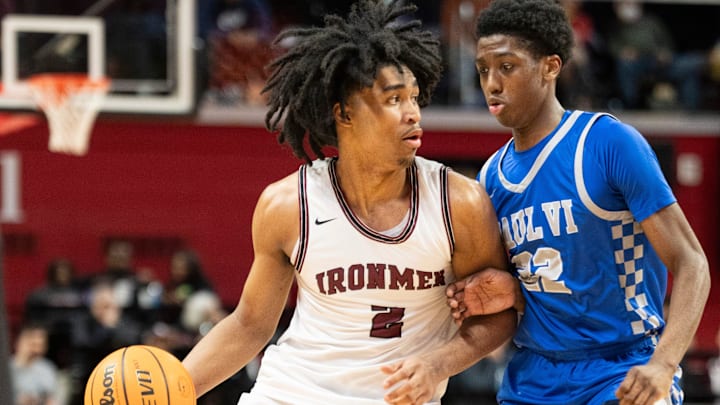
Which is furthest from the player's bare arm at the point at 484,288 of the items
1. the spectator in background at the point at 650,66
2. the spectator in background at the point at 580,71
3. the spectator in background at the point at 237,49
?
the spectator in background at the point at 650,66

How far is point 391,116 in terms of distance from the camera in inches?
160

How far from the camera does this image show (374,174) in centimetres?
420

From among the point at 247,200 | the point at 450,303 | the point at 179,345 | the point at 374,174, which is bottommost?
the point at 179,345

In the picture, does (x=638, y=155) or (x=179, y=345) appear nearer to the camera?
(x=638, y=155)

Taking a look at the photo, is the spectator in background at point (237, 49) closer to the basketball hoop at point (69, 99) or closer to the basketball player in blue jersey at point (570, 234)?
the basketball hoop at point (69, 99)

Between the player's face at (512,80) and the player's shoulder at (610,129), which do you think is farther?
the player's face at (512,80)

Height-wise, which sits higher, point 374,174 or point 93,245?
point 374,174

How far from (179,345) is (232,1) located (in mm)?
4318

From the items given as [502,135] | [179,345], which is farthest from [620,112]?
[179,345]

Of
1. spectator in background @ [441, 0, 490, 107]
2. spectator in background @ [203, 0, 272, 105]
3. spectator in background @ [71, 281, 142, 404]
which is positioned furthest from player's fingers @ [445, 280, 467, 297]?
spectator in background @ [441, 0, 490, 107]

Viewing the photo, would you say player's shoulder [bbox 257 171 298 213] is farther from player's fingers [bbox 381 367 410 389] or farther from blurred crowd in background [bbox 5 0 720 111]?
blurred crowd in background [bbox 5 0 720 111]

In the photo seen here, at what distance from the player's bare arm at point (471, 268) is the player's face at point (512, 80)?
310 millimetres

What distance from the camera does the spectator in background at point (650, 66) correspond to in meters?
13.5

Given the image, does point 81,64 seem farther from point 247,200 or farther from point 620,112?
point 620,112
